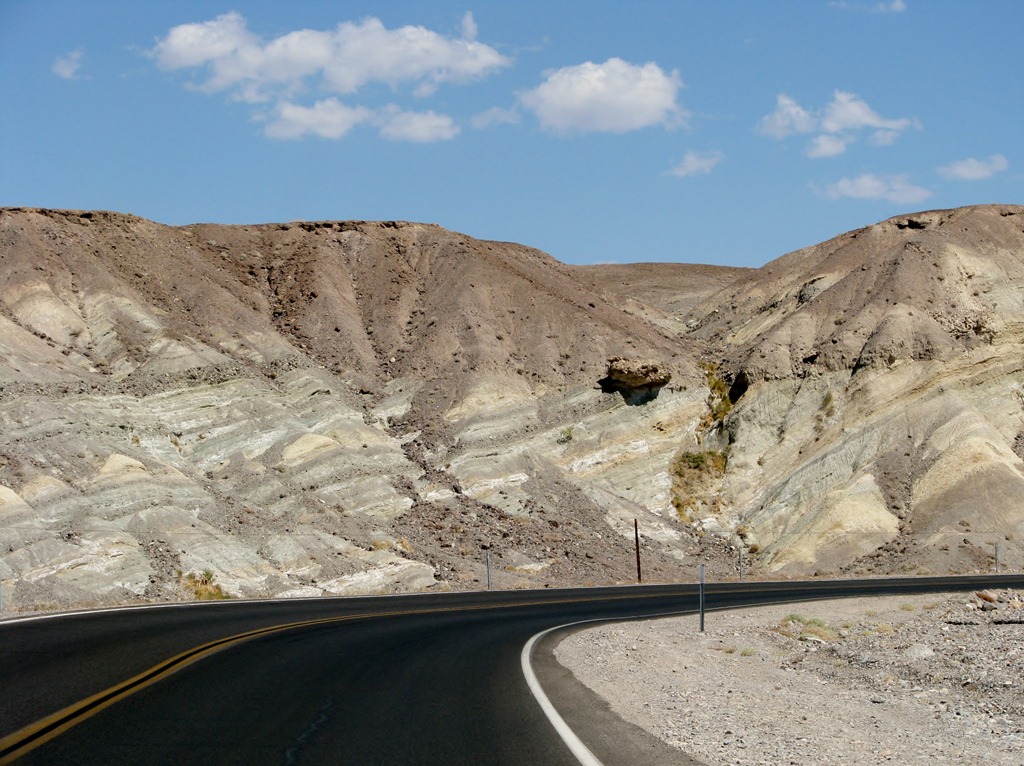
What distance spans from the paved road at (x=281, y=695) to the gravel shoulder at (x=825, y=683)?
974 mm

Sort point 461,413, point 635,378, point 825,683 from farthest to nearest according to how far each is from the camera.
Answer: point 635,378 → point 461,413 → point 825,683

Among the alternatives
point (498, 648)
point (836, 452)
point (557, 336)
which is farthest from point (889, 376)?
point (498, 648)

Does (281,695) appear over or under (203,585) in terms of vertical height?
over

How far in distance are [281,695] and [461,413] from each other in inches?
1773

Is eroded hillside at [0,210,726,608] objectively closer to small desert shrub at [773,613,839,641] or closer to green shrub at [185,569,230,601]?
green shrub at [185,569,230,601]

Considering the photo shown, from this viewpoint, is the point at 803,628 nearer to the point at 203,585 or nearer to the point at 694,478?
the point at 203,585

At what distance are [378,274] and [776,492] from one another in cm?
3036

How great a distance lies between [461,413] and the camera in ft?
183

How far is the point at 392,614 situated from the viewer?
75.2 feet

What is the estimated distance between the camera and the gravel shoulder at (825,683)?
955 cm

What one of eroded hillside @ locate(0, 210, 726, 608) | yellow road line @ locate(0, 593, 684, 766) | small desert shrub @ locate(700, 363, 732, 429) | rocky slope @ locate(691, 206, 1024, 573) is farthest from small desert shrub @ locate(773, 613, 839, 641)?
small desert shrub @ locate(700, 363, 732, 429)

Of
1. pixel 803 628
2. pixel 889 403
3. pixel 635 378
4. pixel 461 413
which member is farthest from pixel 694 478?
pixel 803 628

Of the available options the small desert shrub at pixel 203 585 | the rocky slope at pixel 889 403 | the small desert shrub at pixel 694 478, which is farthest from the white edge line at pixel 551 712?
the small desert shrub at pixel 694 478

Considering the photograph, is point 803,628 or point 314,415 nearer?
point 803,628
